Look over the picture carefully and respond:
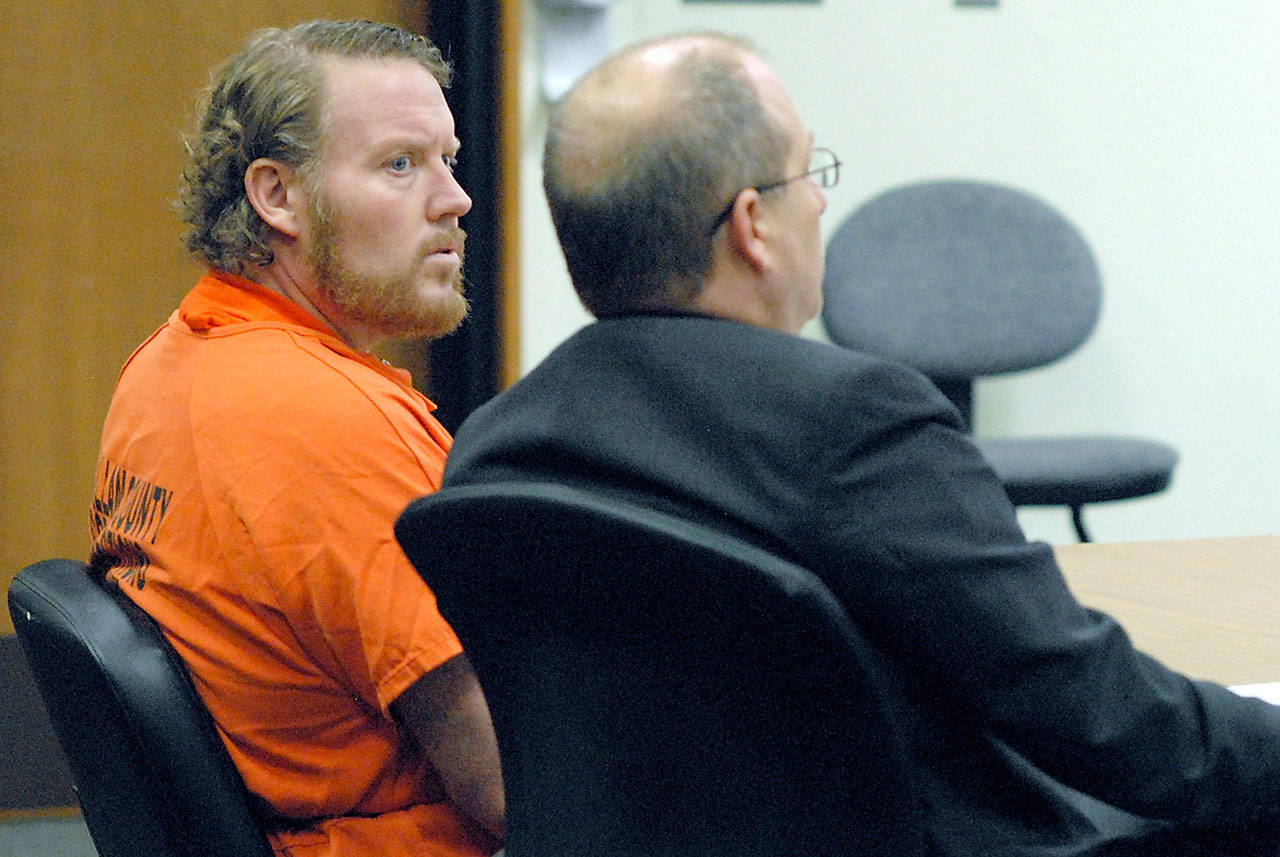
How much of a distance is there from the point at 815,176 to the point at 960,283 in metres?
2.13

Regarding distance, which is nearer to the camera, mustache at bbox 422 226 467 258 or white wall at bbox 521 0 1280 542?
mustache at bbox 422 226 467 258

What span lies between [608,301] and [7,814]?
1913mm

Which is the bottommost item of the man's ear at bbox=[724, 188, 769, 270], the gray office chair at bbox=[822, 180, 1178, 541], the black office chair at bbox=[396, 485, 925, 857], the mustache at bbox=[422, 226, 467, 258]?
the gray office chair at bbox=[822, 180, 1178, 541]

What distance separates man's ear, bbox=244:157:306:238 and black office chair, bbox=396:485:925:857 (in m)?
0.55

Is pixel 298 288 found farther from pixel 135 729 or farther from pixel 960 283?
pixel 960 283

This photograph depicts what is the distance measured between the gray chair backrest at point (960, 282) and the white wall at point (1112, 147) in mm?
264

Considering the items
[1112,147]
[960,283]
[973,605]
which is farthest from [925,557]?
[1112,147]

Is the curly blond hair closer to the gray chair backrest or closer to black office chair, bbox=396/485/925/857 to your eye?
black office chair, bbox=396/485/925/857

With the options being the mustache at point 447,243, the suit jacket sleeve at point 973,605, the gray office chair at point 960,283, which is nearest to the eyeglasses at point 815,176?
the suit jacket sleeve at point 973,605

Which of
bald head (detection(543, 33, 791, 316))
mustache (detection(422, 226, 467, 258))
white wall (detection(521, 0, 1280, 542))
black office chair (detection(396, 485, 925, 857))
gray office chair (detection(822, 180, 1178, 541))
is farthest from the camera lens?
white wall (detection(521, 0, 1280, 542))

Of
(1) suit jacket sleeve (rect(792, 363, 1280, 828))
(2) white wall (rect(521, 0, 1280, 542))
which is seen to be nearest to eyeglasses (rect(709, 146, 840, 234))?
(1) suit jacket sleeve (rect(792, 363, 1280, 828))

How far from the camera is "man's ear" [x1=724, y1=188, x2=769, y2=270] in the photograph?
0.88 metres

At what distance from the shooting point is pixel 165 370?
118cm

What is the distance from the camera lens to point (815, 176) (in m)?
0.97
